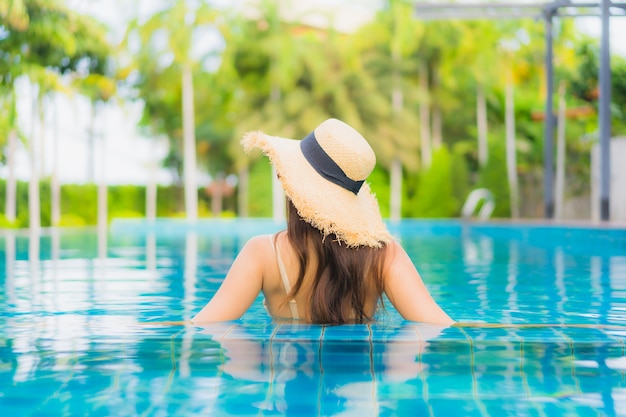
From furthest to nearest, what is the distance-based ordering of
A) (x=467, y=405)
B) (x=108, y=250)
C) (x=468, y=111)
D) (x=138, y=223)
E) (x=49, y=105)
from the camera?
(x=468, y=111) < (x=49, y=105) < (x=138, y=223) < (x=108, y=250) < (x=467, y=405)

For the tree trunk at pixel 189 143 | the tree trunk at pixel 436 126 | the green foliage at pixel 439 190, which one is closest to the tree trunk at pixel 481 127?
the green foliage at pixel 439 190

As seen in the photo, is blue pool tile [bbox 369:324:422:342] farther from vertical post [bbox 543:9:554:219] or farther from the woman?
vertical post [bbox 543:9:554:219]

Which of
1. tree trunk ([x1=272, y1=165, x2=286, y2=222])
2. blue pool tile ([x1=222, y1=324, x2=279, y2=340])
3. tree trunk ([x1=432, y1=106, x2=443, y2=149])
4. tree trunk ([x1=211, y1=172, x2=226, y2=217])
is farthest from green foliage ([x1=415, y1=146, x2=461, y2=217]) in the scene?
blue pool tile ([x1=222, y1=324, x2=279, y2=340])

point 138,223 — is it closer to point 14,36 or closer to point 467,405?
point 14,36

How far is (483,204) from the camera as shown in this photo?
2583 centimetres

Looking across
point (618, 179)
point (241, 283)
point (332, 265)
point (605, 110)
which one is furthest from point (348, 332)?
point (618, 179)

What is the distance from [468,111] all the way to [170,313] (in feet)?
92.3

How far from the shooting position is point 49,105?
2742cm

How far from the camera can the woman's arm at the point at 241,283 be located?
11.1 ft

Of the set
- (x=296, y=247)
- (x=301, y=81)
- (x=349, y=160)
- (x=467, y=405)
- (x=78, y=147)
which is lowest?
(x=467, y=405)

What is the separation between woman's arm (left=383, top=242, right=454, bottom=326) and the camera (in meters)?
3.42

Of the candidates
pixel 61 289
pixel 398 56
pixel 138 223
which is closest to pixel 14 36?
pixel 138 223

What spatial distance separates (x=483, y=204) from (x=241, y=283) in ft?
75.4

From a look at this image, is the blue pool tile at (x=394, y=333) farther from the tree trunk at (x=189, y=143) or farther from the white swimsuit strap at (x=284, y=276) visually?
the tree trunk at (x=189, y=143)
